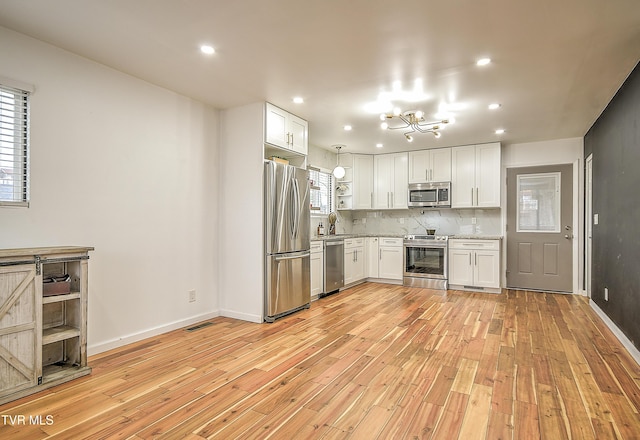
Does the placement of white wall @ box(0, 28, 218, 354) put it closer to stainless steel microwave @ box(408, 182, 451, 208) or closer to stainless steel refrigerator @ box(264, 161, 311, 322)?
stainless steel refrigerator @ box(264, 161, 311, 322)

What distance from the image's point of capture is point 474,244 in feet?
18.8

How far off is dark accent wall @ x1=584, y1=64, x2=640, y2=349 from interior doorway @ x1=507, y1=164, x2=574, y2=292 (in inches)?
49.2

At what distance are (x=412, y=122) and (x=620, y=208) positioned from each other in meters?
2.29

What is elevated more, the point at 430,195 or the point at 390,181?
the point at 390,181

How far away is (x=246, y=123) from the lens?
4062mm

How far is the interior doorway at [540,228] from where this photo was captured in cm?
558

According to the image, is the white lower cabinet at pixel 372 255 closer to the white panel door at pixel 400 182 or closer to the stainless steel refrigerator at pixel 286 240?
the white panel door at pixel 400 182

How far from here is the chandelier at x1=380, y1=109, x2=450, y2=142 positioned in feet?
13.7

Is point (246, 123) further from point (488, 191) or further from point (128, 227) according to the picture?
point (488, 191)

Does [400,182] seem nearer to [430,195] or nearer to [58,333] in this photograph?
[430,195]

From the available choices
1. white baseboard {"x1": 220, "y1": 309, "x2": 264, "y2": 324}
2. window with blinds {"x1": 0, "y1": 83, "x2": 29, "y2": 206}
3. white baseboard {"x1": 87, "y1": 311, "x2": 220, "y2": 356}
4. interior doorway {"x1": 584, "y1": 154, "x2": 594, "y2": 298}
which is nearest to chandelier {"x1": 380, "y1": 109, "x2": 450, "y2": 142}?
interior doorway {"x1": 584, "y1": 154, "x2": 594, "y2": 298}

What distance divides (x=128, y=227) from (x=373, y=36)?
2694 mm

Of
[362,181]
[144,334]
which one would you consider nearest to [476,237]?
[362,181]

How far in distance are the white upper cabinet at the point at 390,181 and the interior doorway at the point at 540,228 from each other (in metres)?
1.79
